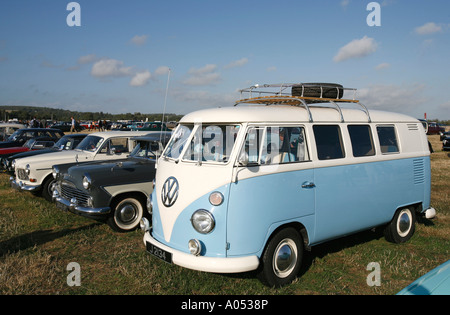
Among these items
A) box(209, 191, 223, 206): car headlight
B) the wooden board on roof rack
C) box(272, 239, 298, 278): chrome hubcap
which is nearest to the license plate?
box(209, 191, 223, 206): car headlight

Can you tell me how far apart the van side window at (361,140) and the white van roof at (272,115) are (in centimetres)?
11

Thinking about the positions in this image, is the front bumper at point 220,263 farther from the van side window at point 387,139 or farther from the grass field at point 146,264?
the van side window at point 387,139

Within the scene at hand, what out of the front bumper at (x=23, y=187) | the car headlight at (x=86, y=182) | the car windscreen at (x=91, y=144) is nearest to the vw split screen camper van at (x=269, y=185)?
the car headlight at (x=86, y=182)

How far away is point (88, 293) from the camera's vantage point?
4273 millimetres

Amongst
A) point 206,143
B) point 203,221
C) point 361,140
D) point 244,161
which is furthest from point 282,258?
point 361,140

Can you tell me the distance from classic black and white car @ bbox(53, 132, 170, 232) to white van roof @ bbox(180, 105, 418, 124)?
226 cm

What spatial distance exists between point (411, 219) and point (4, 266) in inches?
252

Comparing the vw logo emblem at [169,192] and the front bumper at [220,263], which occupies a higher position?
the vw logo emblem at [169,192]

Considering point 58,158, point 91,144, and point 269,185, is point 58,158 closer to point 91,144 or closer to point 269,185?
point 91,144

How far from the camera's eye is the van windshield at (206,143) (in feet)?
14.2

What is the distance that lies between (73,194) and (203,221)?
375 cm

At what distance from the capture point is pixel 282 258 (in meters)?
4.32

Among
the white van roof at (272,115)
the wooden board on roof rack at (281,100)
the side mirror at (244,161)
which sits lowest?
the side mirror at (244,161)
